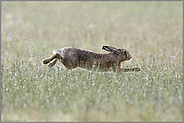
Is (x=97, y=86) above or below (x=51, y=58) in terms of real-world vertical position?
below

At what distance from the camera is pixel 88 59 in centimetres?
617

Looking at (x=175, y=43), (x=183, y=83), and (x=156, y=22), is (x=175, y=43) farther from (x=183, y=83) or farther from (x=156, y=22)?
(x=183, y=83)

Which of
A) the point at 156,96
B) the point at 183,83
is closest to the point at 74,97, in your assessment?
the point at 156,96

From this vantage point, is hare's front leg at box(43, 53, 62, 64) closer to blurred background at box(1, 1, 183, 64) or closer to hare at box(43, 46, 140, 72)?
hare at box(43, 46, 140, 72)

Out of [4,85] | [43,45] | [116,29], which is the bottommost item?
[4,85]

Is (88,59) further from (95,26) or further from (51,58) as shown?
(95,26)

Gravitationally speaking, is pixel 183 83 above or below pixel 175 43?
below

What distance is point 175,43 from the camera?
8648mm

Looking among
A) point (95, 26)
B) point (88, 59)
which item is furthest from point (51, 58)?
point (95, 26)

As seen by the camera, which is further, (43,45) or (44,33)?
(44,33)

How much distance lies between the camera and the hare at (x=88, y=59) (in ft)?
19.9

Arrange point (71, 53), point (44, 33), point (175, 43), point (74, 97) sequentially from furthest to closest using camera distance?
point (44, 33) < point (175, 43) < point (71, 53) < point (74, 97)

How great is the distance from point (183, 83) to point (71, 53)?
2.47m

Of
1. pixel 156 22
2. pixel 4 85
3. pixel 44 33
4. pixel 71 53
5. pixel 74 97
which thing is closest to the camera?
pixel 74 97
